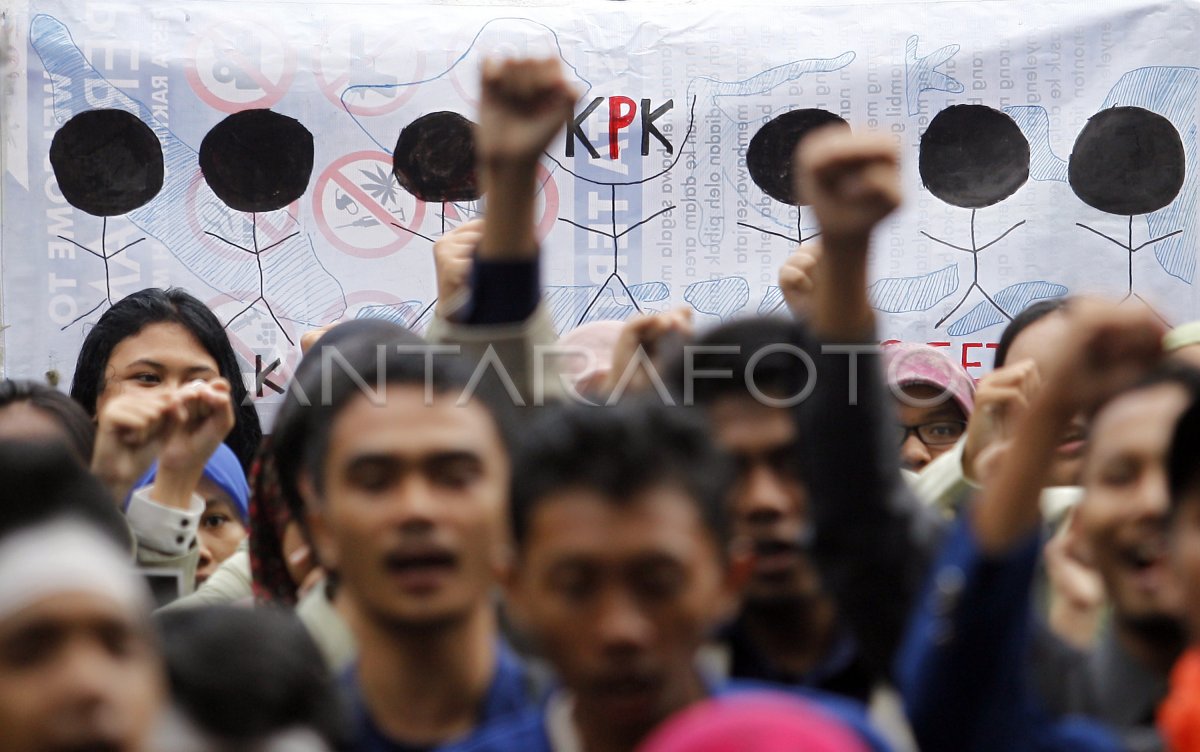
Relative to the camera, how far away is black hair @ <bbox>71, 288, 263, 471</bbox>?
3.12 meters

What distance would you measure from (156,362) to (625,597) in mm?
1826

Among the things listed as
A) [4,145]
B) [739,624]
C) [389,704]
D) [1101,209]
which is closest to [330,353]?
[389,704]

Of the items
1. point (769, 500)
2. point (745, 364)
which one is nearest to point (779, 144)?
point (745, 364)

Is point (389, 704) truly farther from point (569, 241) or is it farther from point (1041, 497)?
point (569, 241)

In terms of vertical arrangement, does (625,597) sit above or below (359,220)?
below

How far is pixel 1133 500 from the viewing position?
1.74 meters

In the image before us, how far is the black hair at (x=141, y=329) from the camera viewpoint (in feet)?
10.2

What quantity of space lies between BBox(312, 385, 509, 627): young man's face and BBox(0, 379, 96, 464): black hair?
2.40ft

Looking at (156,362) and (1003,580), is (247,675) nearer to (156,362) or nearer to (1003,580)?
(1003,580)

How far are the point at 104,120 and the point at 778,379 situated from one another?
2225mm

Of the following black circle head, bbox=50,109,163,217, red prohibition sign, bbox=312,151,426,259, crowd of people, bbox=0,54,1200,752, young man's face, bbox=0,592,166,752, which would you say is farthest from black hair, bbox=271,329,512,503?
black circle head, bbox=50,109,163,217

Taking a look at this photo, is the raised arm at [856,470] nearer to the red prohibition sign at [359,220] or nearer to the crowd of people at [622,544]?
the crowd of people at [622,544]

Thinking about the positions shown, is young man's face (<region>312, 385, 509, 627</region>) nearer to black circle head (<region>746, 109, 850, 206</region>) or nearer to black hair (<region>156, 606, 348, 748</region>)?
black hair (<region>156, 606, 348, 748</region>)

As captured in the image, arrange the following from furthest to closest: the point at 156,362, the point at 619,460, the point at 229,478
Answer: the point at 156,362, the point at 229,478, the point at 619,460
